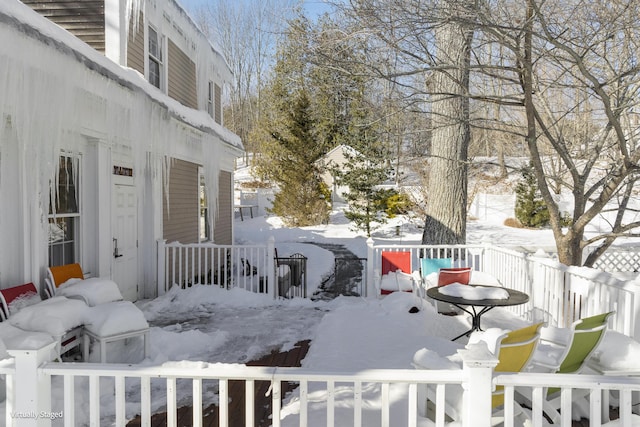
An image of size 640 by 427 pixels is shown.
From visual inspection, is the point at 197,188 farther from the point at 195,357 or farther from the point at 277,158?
the point at 277,158

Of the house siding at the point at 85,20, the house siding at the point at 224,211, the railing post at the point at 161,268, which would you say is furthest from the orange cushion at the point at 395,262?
the house siding at the point at 85,20

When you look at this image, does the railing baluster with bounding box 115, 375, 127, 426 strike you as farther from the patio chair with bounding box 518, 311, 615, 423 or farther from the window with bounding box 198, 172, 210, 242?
the window with bounding box 198, 172, 210, 242

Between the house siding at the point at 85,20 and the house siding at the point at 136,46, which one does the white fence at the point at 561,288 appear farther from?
the house siding at the point at 85,20

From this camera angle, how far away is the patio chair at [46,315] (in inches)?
138

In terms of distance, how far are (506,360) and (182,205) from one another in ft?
23.1

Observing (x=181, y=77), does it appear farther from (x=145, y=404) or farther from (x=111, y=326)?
(x=145, y=404)

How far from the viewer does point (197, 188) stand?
9.26m

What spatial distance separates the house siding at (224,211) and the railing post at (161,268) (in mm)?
3445

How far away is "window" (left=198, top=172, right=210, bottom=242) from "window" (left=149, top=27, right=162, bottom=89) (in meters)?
2.36

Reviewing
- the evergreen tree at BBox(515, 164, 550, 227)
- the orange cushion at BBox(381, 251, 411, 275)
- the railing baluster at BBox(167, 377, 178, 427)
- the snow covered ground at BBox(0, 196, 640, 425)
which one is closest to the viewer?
the railing baluster at BBox(167, 377, 178, 427)

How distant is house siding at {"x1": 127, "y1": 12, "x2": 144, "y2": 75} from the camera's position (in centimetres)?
661

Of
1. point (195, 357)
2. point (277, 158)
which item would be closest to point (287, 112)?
point (277, 158)

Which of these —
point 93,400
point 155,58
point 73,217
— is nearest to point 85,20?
point 155,58

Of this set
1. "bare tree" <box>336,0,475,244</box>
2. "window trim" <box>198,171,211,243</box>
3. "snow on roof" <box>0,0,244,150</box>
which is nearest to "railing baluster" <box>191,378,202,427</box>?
"snow on roof" <box>0,0,244,150</box>
